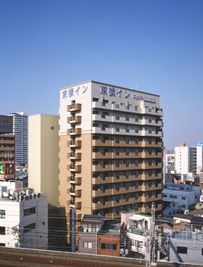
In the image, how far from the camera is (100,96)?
108 ft

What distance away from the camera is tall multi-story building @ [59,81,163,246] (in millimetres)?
32094

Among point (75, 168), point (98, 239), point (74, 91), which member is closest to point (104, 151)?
point (75, 168)

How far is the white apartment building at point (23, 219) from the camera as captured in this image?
26688 mm

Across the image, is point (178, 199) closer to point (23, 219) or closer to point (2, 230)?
point (23, 219)

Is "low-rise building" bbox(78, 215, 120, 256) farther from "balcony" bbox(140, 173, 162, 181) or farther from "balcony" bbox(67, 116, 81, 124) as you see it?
"balcony" bbox(140, 173, 162, 181)

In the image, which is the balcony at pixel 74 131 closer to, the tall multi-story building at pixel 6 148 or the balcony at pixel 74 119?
the balcony at pixel 74 119

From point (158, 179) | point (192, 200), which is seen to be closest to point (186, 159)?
point (192, 200)

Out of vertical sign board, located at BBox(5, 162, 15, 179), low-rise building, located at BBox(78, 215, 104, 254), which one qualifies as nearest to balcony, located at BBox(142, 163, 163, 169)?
low-rise building, located at BBox(78, 215, 104, 254)

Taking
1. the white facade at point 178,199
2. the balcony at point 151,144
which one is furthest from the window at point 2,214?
the white facade at point 178,199

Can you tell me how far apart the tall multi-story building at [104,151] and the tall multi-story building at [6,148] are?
5.96m

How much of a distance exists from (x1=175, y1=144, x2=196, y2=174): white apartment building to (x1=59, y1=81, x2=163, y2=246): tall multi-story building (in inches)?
2659

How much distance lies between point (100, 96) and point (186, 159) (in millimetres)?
76832

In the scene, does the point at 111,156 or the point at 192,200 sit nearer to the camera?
the point at 111,156

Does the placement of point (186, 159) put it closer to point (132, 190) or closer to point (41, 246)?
point (132, 190)
